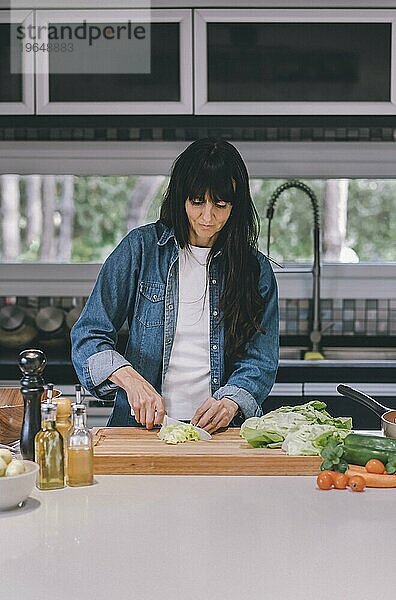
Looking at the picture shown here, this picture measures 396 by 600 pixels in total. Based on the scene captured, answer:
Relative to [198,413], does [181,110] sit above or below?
above

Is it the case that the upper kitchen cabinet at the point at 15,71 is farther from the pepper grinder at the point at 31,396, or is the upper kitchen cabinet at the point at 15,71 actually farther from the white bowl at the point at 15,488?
the white bowl at the point at 15,488

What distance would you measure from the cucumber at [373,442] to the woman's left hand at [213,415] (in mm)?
395

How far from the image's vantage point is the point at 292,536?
1782 mm

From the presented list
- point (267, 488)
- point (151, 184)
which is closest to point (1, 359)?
point (151, 184)

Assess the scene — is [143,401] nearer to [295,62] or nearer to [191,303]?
[191,303]

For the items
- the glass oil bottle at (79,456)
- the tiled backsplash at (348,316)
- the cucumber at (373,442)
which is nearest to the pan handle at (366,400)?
the cucumber at (373,442)

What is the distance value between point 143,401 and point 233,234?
572mm

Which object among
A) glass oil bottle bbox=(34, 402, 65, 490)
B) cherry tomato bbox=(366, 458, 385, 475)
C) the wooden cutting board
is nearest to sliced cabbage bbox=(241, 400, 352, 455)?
the wooden cutting board

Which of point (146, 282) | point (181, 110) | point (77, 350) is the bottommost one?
point (77, 350)

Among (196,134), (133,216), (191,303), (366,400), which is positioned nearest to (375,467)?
(366,400)

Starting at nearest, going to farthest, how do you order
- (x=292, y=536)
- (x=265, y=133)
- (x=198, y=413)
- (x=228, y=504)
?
(x=292, y=536)
(x=228, y=504)
(x=198, y=413)
(x=265, y=133)

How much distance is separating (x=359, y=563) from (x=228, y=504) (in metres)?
0.41

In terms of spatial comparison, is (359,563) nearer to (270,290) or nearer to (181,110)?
(270,290)

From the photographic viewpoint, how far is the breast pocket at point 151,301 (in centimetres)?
277
